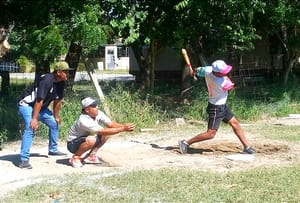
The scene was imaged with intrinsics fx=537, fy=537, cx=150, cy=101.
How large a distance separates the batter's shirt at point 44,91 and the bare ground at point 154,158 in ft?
3.19

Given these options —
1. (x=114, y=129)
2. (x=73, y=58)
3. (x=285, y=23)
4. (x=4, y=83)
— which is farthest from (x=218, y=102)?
(x=4, y=83)

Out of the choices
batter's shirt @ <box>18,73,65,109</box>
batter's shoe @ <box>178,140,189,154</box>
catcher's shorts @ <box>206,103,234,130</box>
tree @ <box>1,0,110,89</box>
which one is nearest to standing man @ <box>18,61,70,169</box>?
batter's shirt @ <box>18,73,65,109</box>

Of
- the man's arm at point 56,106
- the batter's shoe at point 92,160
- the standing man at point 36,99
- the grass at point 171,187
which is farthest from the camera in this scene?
the man's arm at point 56,106

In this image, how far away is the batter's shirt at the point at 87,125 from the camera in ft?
24.4

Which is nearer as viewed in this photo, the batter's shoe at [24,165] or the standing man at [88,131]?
the standing man at [88,131]

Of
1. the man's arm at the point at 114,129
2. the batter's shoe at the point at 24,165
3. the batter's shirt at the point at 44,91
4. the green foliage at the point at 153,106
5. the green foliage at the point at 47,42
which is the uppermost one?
the green foliage at the point at 47,42

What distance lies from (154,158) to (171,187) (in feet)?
6.55

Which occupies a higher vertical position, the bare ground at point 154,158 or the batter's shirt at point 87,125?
the batter's shirt at point 87,125

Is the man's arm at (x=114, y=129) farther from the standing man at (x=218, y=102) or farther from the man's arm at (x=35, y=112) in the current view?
the standing man at (x=218, y=102)

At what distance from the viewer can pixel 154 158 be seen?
27.6ft

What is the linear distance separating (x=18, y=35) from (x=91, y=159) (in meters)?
6.35

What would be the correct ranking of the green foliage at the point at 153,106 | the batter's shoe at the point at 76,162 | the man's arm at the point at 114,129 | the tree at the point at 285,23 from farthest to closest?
1. the tree at the point at 285,23
2. the green foliage at the point at 153,106
3. the batter's shoe at the point at 76,162
4. the man's arm at the point at 114,129

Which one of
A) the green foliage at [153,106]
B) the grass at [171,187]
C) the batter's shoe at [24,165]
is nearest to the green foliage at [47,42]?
the green foliage at [153,106]

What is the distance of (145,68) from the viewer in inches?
574
